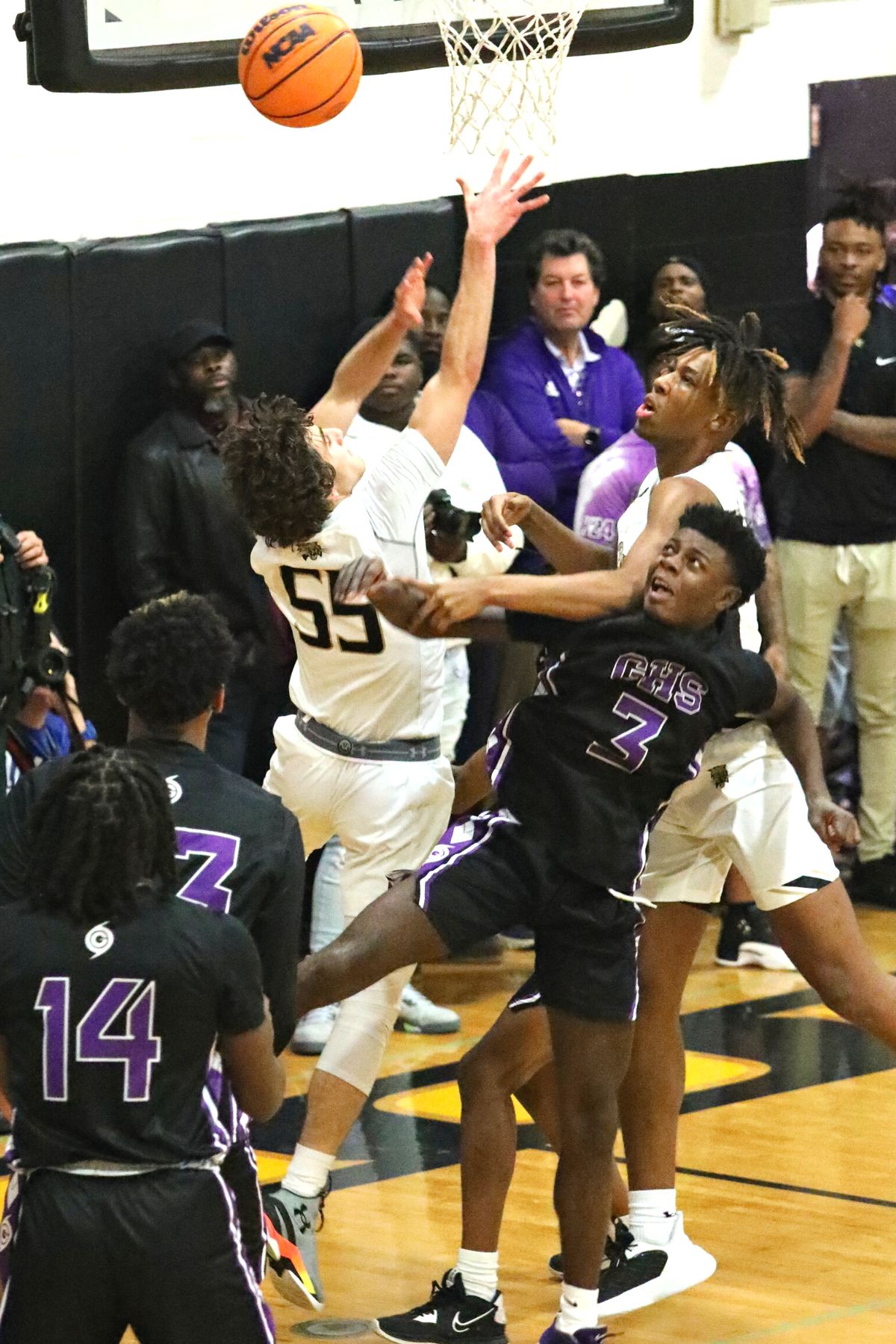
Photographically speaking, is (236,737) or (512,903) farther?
(236,737)

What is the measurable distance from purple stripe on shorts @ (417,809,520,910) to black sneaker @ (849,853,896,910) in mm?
4613

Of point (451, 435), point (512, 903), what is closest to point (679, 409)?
point (451, 435)

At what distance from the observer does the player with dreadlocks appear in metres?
4.88

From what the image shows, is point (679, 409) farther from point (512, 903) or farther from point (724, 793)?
point (512, 903)

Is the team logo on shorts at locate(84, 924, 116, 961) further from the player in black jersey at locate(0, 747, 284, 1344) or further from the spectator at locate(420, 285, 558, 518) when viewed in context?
the spectator at locate(420, 285, 558, 518)

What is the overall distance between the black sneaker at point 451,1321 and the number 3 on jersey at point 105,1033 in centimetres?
151

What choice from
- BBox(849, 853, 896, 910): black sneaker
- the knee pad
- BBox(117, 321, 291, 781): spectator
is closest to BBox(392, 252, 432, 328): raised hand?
BBox(117, 321, 291, 781): spectator

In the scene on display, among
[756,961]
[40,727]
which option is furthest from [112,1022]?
[756,961]

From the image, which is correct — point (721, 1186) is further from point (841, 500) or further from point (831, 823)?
point (841, 500)

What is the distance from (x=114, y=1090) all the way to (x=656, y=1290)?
1.94m

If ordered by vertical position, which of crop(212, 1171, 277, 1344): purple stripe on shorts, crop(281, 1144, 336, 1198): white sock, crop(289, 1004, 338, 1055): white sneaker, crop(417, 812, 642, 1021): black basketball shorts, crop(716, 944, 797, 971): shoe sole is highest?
crop(417, 812, 642, 1021): black basketball shorts

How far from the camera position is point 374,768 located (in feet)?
18.6

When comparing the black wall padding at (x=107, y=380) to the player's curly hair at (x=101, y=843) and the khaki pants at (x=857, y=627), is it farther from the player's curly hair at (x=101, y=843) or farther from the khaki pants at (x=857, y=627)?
the player's curly hair at (x=101, y=843)

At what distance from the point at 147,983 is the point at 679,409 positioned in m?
2.09
